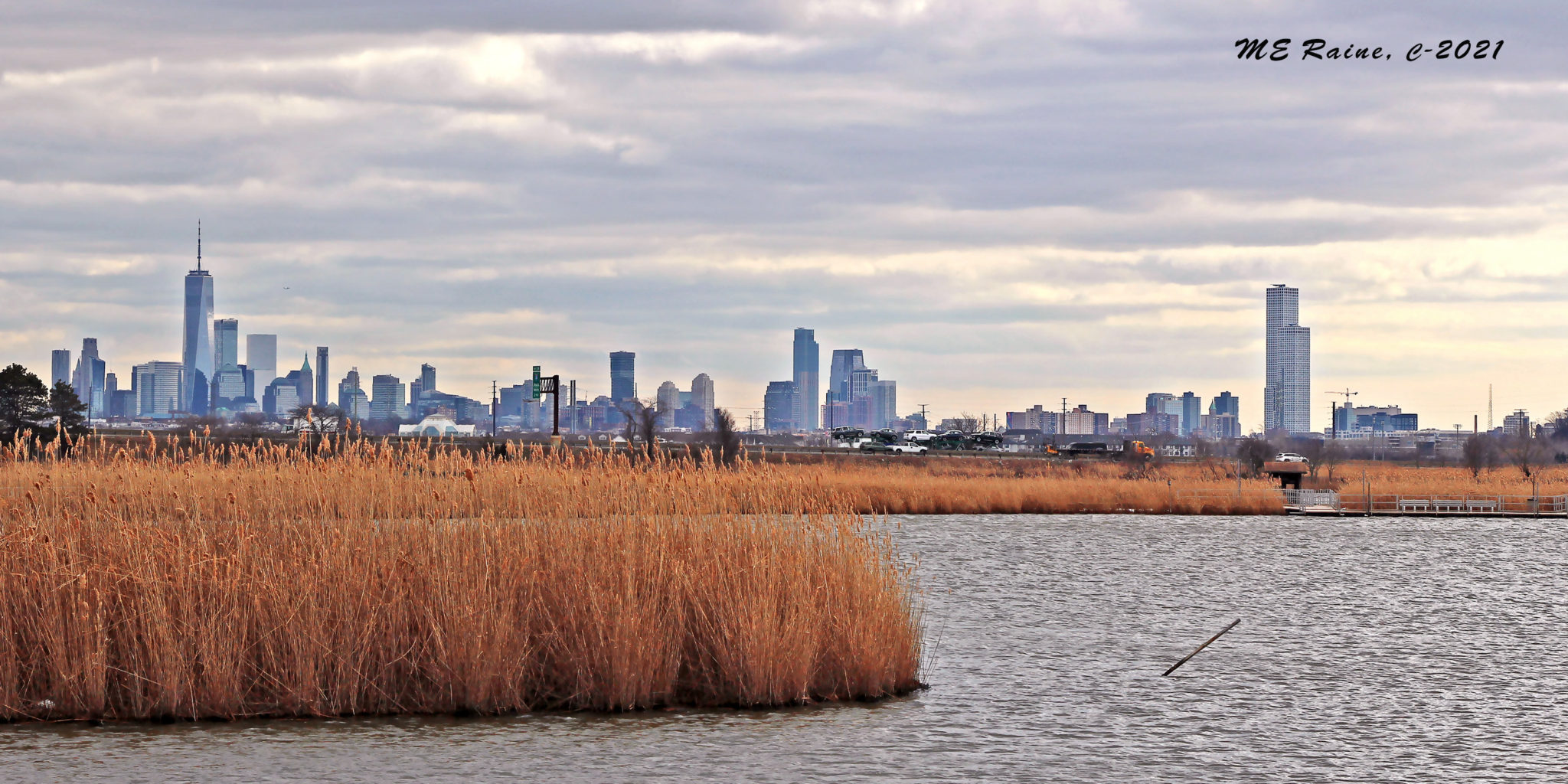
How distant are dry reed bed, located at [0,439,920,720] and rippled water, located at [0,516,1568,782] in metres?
0.44

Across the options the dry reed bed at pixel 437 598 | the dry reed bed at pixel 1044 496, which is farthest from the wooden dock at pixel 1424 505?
the dry reed bed at pixel 437 598

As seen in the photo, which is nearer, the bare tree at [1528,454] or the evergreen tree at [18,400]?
the evergreen tree at [18,400]

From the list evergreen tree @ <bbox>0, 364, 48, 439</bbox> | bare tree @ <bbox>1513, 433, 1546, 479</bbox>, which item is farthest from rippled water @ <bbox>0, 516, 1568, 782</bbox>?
bare tree @ <bbox>1513, 433, 1546, 479</bbox>

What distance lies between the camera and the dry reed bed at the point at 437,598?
1538 cm

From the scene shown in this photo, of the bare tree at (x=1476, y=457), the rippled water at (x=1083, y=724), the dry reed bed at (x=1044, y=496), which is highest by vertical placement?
the bare tree at (x=1476, y=457)

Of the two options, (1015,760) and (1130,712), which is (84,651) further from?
(1130,712)

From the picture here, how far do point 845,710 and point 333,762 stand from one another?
17.4ft

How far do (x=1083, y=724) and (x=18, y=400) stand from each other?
233 feet

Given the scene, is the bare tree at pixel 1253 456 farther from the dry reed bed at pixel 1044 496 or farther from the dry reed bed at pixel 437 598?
the dry reed bed at pixel 437 598

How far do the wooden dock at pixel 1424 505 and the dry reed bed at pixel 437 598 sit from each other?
5817 centimetres

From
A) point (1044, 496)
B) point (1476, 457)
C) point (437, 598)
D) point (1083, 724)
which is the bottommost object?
point (1083, 724)

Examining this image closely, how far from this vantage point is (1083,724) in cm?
1670

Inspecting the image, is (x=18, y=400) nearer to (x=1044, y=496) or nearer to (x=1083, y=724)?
(x=1044, y=496)

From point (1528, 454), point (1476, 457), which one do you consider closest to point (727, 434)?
point (1476, 457)
